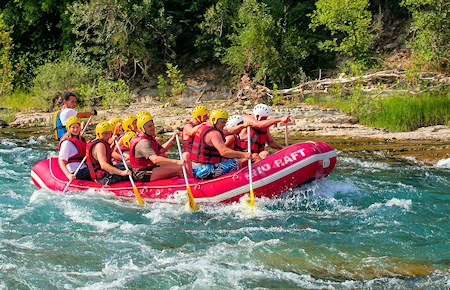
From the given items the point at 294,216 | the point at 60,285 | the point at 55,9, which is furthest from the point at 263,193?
the point at 55,9

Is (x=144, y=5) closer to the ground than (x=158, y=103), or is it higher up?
higher up

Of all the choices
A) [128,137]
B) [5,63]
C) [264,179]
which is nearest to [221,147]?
[264,179]

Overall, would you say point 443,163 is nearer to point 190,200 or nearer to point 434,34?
point 190,200

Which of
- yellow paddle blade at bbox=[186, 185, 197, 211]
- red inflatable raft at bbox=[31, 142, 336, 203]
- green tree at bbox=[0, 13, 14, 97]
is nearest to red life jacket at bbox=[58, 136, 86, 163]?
red inflatable raft at bbox=[31, 142, 336, 203]

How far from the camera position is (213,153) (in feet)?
26.0

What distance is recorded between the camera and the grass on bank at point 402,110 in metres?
13.0

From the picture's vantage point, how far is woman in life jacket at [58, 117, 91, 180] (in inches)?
324

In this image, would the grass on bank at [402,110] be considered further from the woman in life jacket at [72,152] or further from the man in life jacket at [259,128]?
the woman in life jacket at [72,152]

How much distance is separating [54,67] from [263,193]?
13.2 metres

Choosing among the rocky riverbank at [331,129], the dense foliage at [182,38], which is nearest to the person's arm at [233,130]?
the rocky riverbank at [331,129]

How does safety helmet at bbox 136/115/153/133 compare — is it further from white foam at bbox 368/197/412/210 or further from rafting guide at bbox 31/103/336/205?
white foam at bbox 368/197/412/210

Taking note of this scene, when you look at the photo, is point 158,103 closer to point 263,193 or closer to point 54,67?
point 54,67

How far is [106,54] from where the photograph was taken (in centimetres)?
2095

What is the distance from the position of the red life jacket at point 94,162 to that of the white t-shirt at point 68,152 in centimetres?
29
